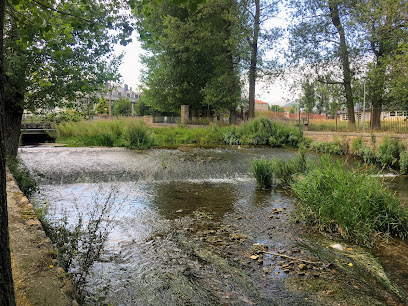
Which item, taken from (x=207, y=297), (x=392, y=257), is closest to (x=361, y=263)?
(x=392, y=257)

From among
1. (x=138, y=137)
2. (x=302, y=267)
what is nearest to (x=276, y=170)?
(x=302, y=267)

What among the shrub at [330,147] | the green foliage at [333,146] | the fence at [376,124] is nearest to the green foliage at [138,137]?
the shrub at [330,147]

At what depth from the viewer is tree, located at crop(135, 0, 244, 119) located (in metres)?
22.3

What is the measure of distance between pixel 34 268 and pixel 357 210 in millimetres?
4283

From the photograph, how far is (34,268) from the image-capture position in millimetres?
2459

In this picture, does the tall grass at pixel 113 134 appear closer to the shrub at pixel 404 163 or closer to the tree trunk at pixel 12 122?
the tree trunk at pixel 12 122

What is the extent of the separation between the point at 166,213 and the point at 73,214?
69.5 inches

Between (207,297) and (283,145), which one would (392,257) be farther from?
(283,145)

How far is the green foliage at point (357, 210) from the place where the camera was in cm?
463

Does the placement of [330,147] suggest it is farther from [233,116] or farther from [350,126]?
[233,116]

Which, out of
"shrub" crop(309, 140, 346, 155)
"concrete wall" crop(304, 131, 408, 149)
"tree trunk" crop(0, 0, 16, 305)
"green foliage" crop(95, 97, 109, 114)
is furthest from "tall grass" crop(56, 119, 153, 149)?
"tree trunk" crop(0, 0, 16, 305)

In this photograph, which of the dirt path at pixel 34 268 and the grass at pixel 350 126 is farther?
the grass at pixel 350 126

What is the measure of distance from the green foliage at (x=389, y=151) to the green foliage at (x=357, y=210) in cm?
826

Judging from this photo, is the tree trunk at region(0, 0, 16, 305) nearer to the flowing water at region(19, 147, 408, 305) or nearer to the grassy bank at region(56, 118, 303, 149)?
the flowing water at region(19, 147, 408, 305)
